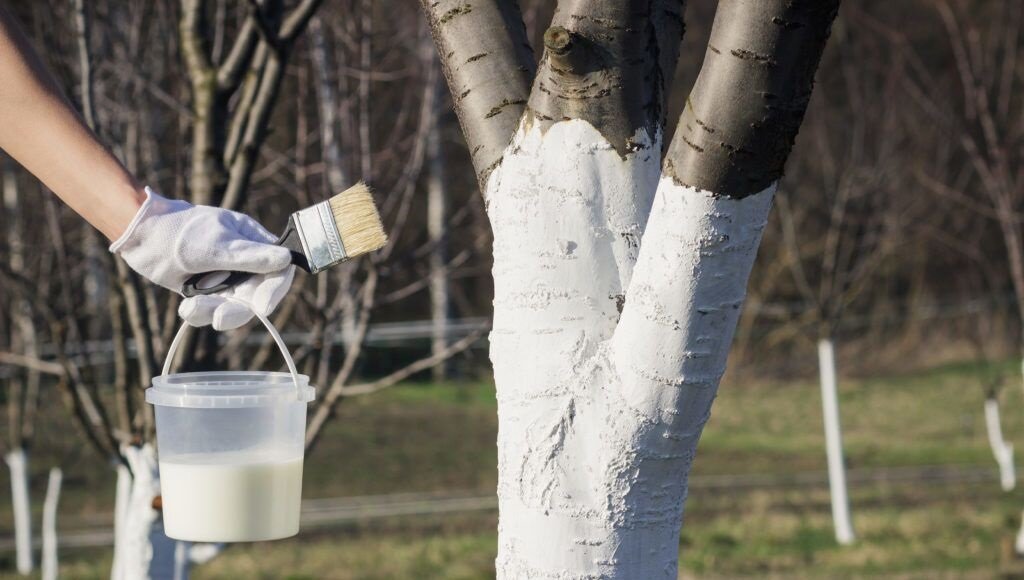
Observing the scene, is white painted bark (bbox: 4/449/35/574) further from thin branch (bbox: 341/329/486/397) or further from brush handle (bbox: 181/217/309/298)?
brush handle (bbox: 181/217/309/298)

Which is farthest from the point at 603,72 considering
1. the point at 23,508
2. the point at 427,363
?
the point at 23,508

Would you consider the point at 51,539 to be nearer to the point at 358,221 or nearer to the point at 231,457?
the point at 231,457

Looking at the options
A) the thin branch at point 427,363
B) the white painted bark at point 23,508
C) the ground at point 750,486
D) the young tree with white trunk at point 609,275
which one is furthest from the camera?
the ground at point 750,486

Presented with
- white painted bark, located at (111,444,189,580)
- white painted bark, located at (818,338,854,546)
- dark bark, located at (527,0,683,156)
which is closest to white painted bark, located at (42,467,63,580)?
white painted bark, located at (111,444,189,580)

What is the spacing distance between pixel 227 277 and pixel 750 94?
3.18 ft

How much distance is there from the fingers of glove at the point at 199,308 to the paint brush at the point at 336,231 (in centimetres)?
16

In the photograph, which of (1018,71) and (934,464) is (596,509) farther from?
(1018,71)

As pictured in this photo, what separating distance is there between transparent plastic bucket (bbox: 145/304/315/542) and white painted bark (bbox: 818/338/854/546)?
5.42 meters

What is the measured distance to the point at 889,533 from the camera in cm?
708

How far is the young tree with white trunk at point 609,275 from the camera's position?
168 cm

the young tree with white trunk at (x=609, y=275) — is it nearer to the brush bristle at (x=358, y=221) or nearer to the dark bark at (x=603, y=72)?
the dark bark at (x=603, y=72)

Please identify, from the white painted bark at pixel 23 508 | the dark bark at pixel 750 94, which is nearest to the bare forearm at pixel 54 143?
the dark bark at pixel 750 94

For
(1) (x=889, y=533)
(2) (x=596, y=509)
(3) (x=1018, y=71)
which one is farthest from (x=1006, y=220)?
(3) (x=1018, y=71)

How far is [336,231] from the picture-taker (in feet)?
6.29
